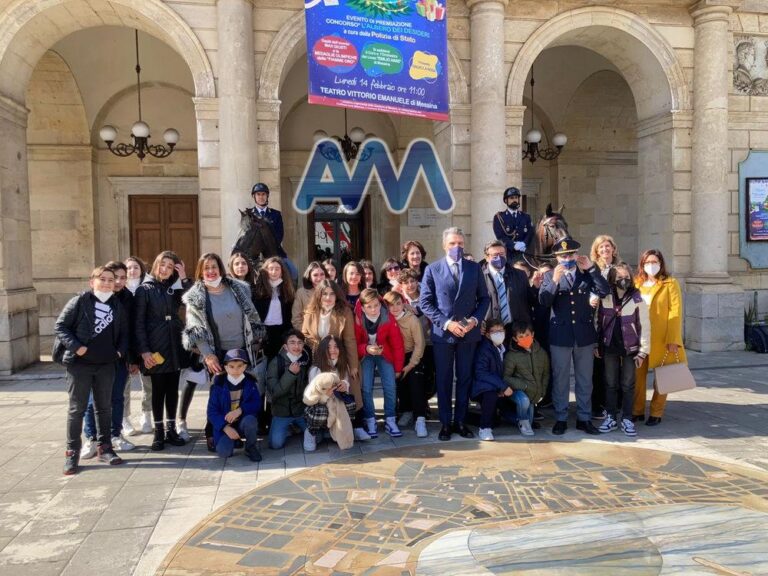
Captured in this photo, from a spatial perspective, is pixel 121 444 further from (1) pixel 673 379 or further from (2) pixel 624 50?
(2) pixel 624 50

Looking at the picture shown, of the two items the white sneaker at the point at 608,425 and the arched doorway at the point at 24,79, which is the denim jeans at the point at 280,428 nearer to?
the white sneaker at the point at 608,425

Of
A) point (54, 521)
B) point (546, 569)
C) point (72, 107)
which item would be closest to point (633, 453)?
point (546, 569)

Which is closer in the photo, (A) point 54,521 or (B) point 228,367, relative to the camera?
(A) point 54,521

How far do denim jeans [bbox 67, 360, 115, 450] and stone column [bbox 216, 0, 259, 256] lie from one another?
11.9 feet

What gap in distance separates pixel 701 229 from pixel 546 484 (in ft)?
23.4

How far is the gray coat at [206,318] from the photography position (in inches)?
200

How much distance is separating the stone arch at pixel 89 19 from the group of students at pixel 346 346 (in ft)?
12.6

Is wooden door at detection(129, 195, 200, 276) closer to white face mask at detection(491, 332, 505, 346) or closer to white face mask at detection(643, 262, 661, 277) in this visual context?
white face mask at detection(491, 332, 505, 346)

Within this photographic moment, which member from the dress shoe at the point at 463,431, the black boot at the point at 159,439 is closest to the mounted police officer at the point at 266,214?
the black boot at the point at 159,439

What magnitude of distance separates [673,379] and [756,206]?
609 centimetres

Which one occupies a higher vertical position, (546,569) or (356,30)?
(356,30)

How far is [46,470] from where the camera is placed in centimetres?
479

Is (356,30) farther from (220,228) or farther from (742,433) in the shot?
(742,433)

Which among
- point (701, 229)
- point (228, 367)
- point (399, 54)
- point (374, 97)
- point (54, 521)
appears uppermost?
point (399, 54)
